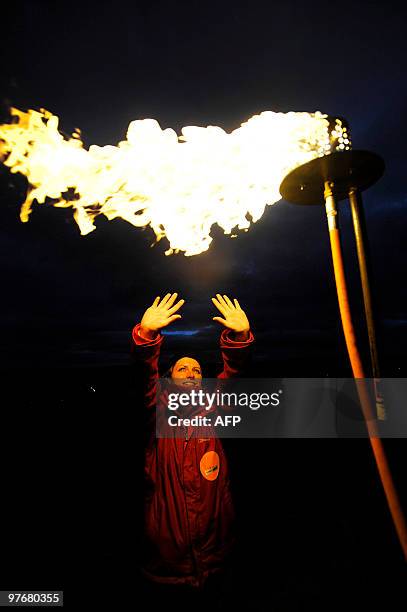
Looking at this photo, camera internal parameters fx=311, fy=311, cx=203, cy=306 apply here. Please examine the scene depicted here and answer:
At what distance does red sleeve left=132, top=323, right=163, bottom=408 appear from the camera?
10.5 feet

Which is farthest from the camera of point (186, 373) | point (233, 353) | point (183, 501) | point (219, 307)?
point (186, 373)

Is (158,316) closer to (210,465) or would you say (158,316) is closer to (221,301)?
(221,301)

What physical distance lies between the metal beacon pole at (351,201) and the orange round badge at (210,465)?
196cm

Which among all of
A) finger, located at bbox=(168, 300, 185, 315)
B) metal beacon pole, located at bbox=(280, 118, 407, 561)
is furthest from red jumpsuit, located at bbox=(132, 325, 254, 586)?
metal beacon pole, located at bbox=(280, 118, 407, 561)

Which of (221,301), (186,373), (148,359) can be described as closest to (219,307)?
(221,301)

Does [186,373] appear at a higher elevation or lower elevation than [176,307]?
lower

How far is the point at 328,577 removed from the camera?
13.5 ft

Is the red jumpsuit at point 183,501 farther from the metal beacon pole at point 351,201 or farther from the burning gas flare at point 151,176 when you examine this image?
the metal beacon pole at point 351,201

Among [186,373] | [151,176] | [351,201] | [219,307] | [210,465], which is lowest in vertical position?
[210,465]

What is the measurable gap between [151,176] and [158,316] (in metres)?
1.64

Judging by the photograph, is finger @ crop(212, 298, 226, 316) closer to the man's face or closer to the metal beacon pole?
the man's face

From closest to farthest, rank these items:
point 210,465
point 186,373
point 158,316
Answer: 1. point 210,465
2. point 158,316
3. point 186,373

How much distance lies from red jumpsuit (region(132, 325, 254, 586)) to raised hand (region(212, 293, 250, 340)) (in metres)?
0.16

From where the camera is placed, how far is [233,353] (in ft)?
11.4
